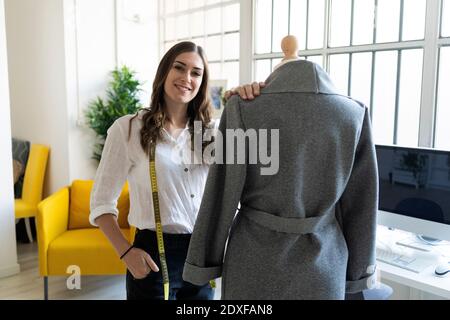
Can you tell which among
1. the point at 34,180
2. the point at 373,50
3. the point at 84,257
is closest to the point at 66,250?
the point at 84,257

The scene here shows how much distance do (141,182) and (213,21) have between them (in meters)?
2.92

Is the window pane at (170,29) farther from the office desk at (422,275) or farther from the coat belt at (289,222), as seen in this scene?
the coat belt at (289,222)

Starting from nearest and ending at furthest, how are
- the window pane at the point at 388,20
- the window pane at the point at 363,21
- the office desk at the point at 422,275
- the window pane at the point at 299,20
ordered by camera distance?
the office desk at the point at 422,275, the window pane at the point at 388,20, the window pane at the point at 363,21, the window pane at the point at 299,20

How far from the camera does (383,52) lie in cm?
270

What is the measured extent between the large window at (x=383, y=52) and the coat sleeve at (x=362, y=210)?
5.18 ft

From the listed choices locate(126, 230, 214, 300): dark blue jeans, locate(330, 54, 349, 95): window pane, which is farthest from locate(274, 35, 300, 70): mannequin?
locate(330, 54, 349, 95): window pane

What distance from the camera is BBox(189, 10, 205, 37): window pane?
406 cm

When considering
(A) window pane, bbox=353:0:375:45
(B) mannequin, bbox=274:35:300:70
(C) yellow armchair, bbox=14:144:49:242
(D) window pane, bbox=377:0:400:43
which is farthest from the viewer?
(C) yellow armchair, bbox=14:144:49:242

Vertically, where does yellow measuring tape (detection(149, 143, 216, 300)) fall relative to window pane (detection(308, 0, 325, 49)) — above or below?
below

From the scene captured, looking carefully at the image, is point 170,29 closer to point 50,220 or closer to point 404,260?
point 50,220

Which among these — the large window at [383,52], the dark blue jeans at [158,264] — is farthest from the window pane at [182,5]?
the dark blue jeans at [158,264]

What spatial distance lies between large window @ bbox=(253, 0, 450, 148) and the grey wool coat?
165cm

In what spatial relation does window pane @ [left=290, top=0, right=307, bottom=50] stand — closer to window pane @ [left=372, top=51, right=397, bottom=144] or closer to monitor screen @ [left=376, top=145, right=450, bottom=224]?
window pane @ [left=372, top=51, right=397, bottom=144]

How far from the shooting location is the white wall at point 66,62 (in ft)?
12.8
